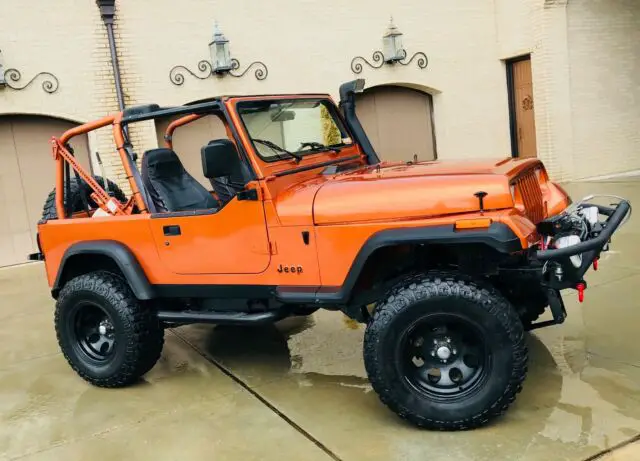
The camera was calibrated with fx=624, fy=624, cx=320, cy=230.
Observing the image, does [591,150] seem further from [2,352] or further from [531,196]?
[2,352]

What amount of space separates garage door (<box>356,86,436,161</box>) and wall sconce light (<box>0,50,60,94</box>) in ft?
18.1

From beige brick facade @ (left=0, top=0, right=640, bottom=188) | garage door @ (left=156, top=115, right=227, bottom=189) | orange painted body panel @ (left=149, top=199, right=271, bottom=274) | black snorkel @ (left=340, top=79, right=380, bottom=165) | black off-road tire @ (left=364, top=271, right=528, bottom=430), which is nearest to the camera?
black off-road tire @ (left=364, top=271, right=528, bottom=430)

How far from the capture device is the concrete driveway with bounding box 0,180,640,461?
3.14 m

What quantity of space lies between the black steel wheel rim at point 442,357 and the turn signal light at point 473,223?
0.48 meters

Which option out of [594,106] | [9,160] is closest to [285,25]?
[9,160]

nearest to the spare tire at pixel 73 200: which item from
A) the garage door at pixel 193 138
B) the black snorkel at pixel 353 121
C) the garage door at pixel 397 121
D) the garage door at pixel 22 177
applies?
the black snorkel at pixel 353 121

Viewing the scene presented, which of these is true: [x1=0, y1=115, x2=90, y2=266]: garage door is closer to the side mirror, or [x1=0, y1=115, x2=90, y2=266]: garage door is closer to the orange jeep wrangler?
the orange jeep wrangler

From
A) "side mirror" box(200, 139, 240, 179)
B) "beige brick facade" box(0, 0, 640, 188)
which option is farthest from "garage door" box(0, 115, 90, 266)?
"side mirror" box(200, 139, 240, 179)

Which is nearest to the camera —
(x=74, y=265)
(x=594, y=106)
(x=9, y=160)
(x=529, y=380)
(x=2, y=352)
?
(x=529, y=380)

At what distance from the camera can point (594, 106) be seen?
1295 centimetres

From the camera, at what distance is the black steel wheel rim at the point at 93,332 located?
172 inches

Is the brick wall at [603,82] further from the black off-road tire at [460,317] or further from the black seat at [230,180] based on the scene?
the black off-road tire at [460,317]

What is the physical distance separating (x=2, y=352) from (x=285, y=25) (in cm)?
781

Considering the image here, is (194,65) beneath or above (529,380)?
above
